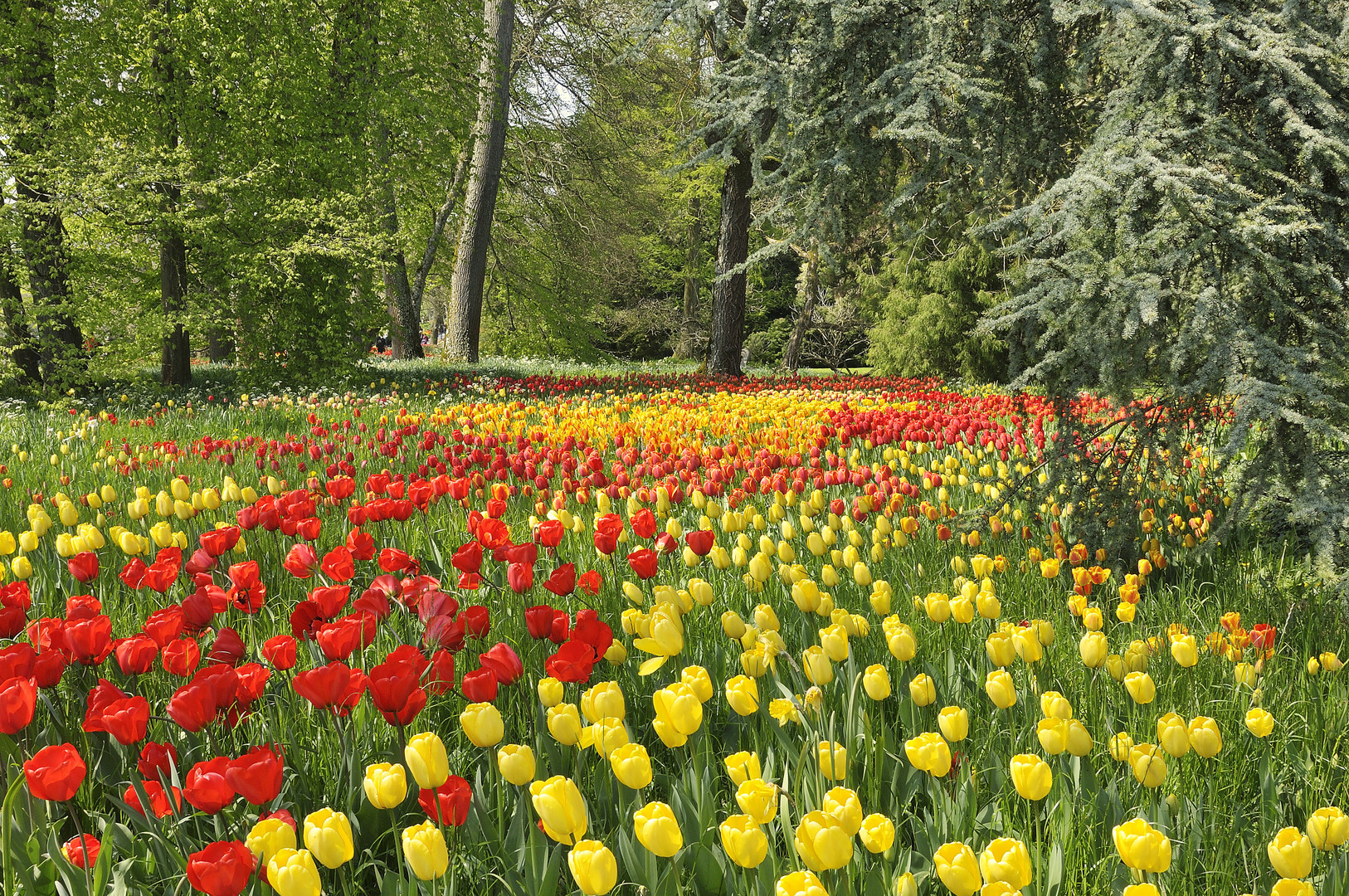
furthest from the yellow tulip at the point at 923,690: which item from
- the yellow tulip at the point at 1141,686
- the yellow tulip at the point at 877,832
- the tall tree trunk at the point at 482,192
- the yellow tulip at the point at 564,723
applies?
the tall tree trunk at the point at 482,192

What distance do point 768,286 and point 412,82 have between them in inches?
794

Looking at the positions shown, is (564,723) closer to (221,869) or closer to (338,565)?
(221,869)

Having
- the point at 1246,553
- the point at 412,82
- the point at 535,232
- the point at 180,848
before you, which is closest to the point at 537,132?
the point at 535,232

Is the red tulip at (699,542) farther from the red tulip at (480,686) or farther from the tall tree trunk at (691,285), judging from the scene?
the tall tree trunk at (691,285)

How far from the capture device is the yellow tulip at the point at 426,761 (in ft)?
4.33

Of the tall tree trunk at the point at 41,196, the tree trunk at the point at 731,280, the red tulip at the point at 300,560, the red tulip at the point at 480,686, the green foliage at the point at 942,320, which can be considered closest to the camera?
the red tulip at the point at 480,686

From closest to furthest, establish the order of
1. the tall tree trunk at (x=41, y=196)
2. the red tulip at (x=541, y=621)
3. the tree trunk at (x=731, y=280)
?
the red tulip at (x=541, y=621) → the tall tree trunk at (x=41, y=196) → the tree trunk at (x=731, y=280)

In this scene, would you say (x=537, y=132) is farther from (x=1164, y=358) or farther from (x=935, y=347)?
(x=1164, y=358)

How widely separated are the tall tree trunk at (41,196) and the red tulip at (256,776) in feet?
34.5

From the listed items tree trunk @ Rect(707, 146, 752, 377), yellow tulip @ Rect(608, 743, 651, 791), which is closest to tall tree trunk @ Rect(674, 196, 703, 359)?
tree trunk @ Rect(707, 146, 752, 377)

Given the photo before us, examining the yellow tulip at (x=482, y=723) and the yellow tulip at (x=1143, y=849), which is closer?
the yellow tulip at (x=1143, y=849)

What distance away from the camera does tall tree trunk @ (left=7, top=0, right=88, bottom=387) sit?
9.90 m

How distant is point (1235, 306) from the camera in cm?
246

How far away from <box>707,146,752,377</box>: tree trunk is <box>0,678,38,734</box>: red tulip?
480 inches
